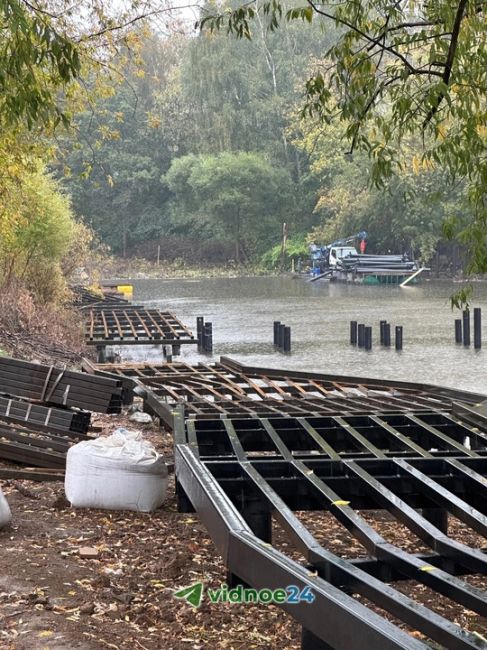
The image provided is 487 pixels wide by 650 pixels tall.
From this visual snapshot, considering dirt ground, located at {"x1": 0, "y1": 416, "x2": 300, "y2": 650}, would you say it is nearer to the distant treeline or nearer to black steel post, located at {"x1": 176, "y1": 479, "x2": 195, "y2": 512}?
black steel post, located at {"x1": 176, "y1": 479, "x2": 195, "y2": 512}

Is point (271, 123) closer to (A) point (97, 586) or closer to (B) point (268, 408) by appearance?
(B) point (268, 408)

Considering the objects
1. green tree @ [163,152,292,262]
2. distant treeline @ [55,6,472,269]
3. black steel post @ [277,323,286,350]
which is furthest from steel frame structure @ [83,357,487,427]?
green tree @ [163,152,292,262]

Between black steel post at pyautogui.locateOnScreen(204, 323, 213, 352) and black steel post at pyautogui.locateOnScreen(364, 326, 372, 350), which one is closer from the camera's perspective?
black steel post at pyautogui.locateOnScreen(204, 323, 213, 352)

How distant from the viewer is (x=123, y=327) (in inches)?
1010

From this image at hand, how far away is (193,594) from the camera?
5266mm

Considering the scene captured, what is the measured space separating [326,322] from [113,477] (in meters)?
28.1

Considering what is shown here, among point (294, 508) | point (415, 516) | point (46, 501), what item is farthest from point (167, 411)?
point (415, 516)

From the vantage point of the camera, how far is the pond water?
23611 millimetres

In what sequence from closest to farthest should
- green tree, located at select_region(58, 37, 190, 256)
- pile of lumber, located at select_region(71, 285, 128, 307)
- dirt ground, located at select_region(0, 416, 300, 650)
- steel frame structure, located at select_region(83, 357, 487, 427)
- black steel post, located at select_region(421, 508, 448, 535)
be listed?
1. dirt ground, located at select_region(0, 416, 300, 650)
2. black steel post, located at select_region(421, 508, 448, 535)
3. steel frame structure, located at select_region(83, 357, 487, 427)
4. pile of lumber, located at select_region(71, 285, 128, 307)
5. green tree, located at select_region(58, 37, 190, 256)

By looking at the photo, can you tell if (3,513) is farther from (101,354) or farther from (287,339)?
(287,339)

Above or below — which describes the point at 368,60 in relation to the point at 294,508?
above

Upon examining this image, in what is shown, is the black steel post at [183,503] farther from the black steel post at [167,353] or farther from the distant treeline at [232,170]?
the distant treeline at [232,170]

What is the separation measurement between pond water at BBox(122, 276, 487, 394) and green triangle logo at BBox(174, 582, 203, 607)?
14945mm

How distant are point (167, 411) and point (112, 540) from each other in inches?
134
